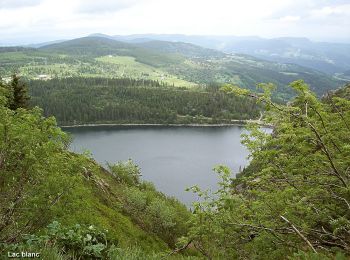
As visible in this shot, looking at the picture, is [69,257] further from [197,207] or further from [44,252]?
[197,207]

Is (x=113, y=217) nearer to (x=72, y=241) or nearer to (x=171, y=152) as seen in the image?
(x=72, y=241)

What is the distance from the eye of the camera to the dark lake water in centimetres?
11331

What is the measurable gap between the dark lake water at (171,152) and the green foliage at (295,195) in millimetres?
82682

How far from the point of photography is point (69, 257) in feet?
27.3

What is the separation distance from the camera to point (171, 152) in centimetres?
14812

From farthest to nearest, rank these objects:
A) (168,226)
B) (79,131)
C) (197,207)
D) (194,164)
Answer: (79,131), (194,164), (168,226), (197,207)

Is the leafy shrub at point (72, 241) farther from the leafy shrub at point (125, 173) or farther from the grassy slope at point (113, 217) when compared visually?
the leafy shrub at point (125, 173)

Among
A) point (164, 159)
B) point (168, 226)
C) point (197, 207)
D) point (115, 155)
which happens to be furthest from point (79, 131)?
point (197, 207)

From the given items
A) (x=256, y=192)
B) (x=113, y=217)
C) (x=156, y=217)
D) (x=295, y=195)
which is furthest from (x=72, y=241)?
(x=156, y=217)

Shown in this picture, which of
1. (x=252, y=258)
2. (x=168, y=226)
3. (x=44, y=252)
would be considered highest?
(x=44, y=252)

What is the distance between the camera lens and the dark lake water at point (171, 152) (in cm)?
11331

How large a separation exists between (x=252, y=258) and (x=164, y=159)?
127215mm

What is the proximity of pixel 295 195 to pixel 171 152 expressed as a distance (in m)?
138

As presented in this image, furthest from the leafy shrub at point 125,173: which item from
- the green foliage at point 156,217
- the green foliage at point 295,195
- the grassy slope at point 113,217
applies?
the green foliage at point 295,195
